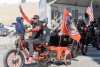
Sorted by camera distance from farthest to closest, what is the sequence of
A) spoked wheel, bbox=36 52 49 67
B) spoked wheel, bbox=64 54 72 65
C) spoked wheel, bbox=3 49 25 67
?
spoked wheel, bbox=64 54 72 65, spoked wheel, bbox=36 52 49 67, spoked wheel, bbox=3 49 25 67

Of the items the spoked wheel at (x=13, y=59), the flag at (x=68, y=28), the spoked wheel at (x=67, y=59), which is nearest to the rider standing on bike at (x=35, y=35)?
the spoked wheel at (x=13, y=59)

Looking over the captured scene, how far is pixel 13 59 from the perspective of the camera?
9812 mm

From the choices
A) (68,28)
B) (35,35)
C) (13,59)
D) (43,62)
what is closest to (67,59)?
(68,28)

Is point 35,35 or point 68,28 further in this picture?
point 68,28

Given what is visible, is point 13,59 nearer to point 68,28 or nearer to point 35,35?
point 35,35

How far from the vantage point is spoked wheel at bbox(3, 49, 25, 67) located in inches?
380

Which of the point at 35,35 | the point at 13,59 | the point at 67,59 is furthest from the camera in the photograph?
the point at 67,59

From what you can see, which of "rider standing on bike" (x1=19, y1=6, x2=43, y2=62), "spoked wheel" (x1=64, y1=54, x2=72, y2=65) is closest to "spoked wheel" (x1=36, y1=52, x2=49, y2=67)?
"rider standing on bike" (x1=19, y1=6, x2=43, y2=62)

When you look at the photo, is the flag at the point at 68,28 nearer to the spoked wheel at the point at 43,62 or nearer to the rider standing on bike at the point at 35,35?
the rider standing on bike at the point at 35,35

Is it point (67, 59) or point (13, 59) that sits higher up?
point (13, 59)

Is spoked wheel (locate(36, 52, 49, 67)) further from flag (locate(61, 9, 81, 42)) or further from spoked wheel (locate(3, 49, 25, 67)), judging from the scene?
flag (locate(61, 9, 81, 42))

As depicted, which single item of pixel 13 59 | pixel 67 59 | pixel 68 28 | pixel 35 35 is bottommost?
pixel 67 59

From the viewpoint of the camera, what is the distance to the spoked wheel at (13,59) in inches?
380

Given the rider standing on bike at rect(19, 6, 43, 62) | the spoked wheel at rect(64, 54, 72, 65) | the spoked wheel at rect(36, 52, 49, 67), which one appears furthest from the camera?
the spoked wheel at rect(64, 54, 72, 65)
